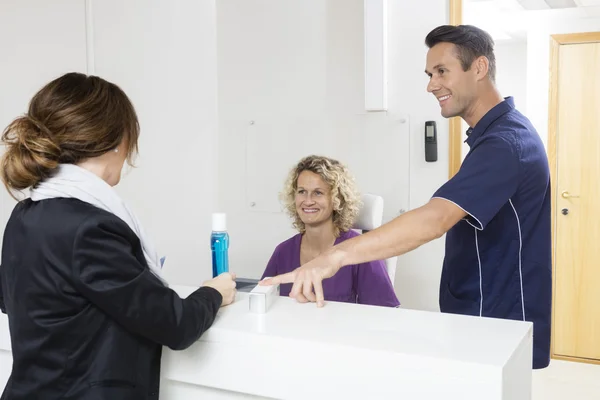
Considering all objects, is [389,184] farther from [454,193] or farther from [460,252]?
[454,193]

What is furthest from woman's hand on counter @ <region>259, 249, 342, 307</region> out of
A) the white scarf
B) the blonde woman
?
the blonde woman

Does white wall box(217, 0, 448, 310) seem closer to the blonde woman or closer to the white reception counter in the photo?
the blonde woman

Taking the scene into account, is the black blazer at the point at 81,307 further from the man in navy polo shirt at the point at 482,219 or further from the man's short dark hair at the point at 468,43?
the man's short dark hair at the point at 468,43

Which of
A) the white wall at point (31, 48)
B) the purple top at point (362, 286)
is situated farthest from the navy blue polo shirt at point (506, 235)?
the white wall at point (31, 48)

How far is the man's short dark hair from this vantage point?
1689 millimetres

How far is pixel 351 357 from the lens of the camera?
96 centimetres

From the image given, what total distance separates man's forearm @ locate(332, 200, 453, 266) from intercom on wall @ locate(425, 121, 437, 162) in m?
1.48

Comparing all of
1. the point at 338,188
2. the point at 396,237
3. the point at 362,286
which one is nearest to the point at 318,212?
the point at 338,188

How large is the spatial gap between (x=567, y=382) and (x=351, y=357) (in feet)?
8.97

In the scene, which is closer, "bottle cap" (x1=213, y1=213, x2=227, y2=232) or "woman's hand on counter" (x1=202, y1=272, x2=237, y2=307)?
"woman's hand on counter" (x1=202, y1=272, x2=237, y2=307)

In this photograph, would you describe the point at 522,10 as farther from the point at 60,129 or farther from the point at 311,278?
the point at 60,129

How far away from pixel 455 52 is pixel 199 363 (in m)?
1.09

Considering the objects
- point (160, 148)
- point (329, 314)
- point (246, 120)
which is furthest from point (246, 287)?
point (329, 314)

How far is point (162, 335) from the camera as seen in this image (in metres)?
0.96
